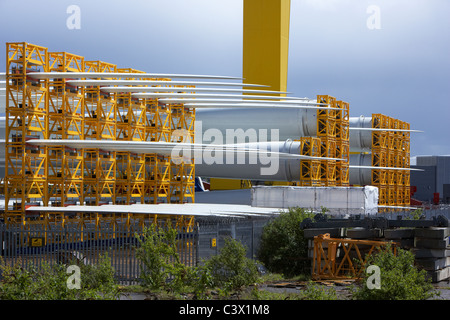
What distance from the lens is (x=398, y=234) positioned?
2258 centimetres

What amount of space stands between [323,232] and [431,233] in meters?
3.51

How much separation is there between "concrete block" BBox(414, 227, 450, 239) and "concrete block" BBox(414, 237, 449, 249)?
0.38 feet

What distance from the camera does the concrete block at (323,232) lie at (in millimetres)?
22859

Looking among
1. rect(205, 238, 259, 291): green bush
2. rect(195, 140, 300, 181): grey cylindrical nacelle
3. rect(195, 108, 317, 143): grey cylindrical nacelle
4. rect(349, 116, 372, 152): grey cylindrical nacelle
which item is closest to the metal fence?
rect(205, 238, 259, 291): green bush

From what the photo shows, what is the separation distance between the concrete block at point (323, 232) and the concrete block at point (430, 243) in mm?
2477

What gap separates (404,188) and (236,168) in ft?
71.1

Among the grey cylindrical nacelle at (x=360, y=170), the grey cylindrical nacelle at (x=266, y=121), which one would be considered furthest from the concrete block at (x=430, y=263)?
the grey cylindrical nacelle at (x=360, y=170)

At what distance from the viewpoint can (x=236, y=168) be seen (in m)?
62.6

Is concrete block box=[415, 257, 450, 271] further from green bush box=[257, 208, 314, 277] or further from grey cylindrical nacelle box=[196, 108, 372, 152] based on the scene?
grey cylindrical nacelle box=[196, 108, 372, 152]

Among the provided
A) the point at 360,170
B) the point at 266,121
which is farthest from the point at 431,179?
the point at 266,121

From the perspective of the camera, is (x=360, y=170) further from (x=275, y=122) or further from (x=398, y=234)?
(x=398, y=234)

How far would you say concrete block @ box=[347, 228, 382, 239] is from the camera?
22906 millimetres
